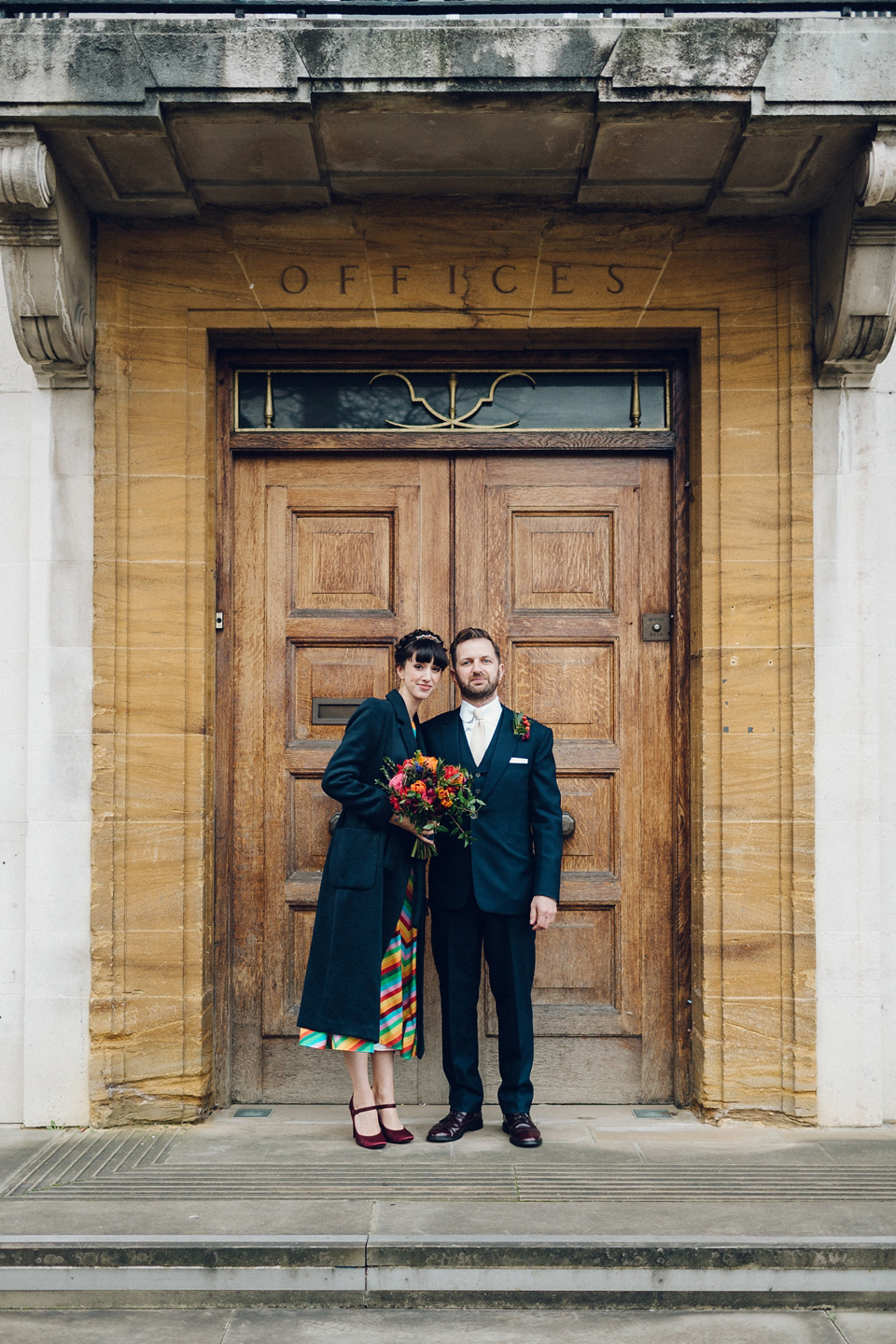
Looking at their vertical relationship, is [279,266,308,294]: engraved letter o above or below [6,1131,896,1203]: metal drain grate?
above

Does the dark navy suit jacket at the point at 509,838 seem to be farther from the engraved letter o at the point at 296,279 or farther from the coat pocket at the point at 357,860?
the engraved letter o at the point at 296,279

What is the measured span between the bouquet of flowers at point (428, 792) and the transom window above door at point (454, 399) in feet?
5.70

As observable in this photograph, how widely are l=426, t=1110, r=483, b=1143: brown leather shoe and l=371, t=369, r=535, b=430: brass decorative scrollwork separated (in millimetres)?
3007

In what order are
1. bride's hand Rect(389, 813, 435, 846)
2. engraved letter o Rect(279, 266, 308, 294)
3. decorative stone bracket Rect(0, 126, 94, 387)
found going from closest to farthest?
decorative stone bracket Rect(0, 126, 94, 387)
bride's hand Rect(389, 813, 435, 846)
engraved letter o Rect(279, 266, 308, 294)

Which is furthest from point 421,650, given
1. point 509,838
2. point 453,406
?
point 453,406

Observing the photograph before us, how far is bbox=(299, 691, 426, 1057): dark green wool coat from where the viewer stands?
4652mm

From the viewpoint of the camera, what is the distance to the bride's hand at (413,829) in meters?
4.65

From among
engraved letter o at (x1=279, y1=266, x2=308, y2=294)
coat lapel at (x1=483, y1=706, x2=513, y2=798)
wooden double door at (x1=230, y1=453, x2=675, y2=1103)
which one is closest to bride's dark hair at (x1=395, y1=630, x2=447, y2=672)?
coat lapel at (x1=483, y1=706, x2=513, y2=798)

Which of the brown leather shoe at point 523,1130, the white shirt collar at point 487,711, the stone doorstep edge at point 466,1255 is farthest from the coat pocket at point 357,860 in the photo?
the stone doorstep edge at point 466,1255

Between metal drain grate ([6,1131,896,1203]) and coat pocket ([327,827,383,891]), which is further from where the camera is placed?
coat pocket ([327,827,383,891])

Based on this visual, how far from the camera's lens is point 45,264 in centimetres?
474

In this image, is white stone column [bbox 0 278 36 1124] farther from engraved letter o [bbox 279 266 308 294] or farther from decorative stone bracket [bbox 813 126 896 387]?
decorative stone bracket [bbox 813 126 896 387]

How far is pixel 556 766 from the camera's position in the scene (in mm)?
5367

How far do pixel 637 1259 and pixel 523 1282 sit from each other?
37 centimetres
